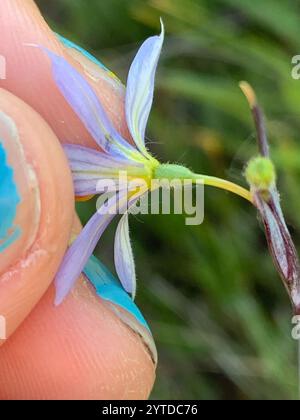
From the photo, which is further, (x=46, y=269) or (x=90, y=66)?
(x=90, y=66)

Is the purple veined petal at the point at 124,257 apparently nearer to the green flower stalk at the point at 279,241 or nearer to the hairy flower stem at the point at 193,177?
the hairy flower stem at the point at 193,177

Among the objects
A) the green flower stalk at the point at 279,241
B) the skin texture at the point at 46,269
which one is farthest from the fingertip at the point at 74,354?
the green flower stalk at the point at 279,241

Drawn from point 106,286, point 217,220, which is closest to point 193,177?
point 106,286

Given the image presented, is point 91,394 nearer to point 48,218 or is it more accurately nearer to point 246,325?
point 48,218

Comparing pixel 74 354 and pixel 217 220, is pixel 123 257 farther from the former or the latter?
pixel 217 220

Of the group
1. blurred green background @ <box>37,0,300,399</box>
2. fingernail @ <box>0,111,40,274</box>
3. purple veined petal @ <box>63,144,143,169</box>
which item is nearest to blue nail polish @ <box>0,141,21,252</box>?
fingernail @ <box>0,111,40,274</box>
